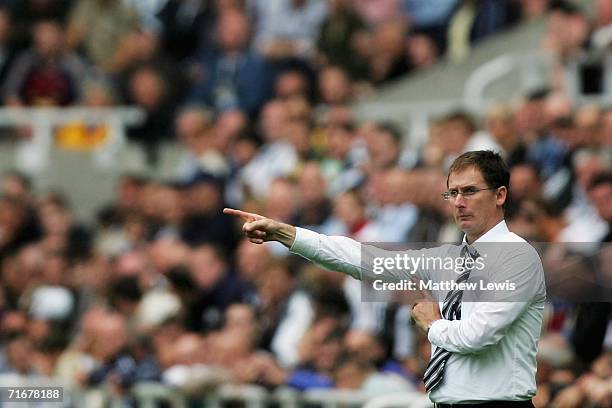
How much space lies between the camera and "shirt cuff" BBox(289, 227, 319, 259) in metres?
6.56

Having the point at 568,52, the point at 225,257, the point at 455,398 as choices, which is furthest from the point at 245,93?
the point at 455,398

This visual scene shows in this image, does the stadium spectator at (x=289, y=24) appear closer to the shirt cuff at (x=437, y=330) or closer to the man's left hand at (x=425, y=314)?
the man's left hand at (x=425, y=314)

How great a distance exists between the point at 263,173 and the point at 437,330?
708cm

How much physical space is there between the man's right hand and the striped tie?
0.74 meters

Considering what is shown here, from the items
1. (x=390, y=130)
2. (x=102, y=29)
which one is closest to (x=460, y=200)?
(x=390, y=130)

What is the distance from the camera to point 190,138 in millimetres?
14195

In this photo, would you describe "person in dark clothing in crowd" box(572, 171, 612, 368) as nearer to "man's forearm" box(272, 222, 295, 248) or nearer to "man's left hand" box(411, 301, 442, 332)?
"man's left hand" box(411, 301, 442, 332)

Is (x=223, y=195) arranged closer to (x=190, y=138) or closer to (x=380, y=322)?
(x=190, y=138)

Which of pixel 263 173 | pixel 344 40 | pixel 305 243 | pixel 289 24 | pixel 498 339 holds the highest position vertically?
pixel 289 24

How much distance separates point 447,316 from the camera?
21.4 ft

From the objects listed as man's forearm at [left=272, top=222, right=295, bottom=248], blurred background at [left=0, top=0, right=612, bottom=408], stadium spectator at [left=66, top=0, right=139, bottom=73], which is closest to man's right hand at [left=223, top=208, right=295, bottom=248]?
man's forearm at [left=272, top=222, right=295, bottom=248]

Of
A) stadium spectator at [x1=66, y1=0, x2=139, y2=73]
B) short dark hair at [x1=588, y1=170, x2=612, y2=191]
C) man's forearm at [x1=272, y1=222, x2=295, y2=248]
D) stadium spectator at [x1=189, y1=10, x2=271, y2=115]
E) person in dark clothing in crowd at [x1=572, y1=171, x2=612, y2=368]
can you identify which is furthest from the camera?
stadium spectator at [x1=66, y1=0, x2=139, y2=73]

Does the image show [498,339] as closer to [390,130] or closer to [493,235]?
[493,235]

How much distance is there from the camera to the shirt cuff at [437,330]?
247 inches
